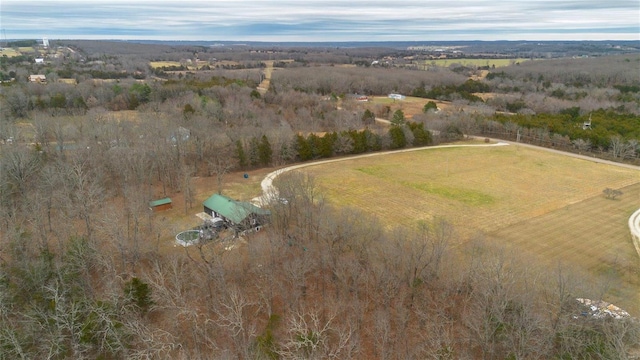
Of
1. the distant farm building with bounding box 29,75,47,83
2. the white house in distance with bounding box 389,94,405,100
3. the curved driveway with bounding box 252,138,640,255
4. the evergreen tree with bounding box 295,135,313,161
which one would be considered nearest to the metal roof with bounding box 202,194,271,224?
the curved driveway with bounding box 252,138,640,255

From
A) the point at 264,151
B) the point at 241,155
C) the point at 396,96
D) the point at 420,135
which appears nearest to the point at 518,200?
the point at 420,135

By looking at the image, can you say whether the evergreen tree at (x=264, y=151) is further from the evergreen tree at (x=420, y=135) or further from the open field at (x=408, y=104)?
the open field at (x=408, y=104)

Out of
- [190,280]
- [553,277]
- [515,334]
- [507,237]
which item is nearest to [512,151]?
[507,237]

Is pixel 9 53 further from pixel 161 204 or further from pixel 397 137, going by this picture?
pixel 397 137

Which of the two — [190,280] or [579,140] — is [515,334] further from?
[579,140]

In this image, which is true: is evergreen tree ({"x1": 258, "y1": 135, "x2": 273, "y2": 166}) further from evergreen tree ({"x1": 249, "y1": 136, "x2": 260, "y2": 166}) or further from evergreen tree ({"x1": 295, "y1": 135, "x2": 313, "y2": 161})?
evergreen tree ({"x1": 295, "y1": 135, "x2": 313, "y2": 161})
